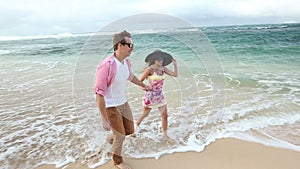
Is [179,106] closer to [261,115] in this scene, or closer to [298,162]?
[261,115]

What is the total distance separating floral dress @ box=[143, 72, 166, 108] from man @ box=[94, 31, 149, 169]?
658 millimetres

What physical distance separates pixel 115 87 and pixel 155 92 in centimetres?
103

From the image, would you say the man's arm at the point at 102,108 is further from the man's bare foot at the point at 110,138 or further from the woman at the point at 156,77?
the woman at the point at 156,77

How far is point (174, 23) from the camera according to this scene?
3.19 metres

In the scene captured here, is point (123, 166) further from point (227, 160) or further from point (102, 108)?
point (227, 160)

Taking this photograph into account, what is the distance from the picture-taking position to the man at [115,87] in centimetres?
261

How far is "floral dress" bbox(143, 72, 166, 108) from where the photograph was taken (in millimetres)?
3674

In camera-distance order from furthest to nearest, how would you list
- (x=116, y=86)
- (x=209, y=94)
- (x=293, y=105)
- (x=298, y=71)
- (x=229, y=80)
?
(x=298, y=71), (x=229, y=80), (x=209, y=94), (x=293, y=105), (x=116, y=86)

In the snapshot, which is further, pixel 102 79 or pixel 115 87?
pixel 115 87

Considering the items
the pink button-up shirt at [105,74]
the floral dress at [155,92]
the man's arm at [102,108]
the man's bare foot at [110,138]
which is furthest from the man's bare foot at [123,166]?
the pink button-up shirt at [105,74]

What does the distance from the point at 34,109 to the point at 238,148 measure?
4.40m

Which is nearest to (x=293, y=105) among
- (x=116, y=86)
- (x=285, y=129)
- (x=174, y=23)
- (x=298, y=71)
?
(x=285, y=129)

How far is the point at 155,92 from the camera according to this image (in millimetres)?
3711

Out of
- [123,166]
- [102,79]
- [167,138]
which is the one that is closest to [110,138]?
[123,166]
